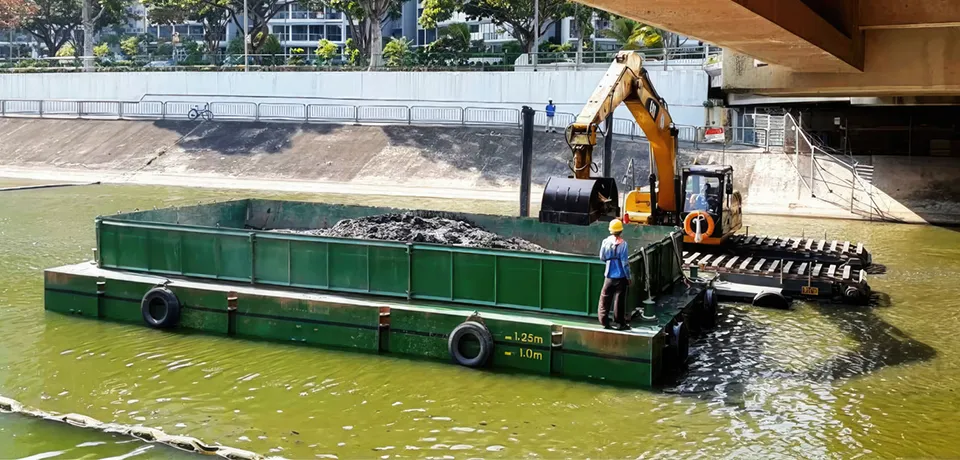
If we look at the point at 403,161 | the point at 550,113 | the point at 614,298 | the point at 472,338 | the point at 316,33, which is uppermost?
the point at 316,33

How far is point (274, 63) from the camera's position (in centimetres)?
5881

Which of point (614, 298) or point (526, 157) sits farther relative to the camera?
point (526, 157)

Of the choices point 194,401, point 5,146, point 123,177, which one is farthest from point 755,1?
point 5,146

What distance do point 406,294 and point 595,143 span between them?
454 cm

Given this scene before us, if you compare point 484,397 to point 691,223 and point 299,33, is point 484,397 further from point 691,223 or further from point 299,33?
point 299,33

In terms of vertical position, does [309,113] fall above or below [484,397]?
above

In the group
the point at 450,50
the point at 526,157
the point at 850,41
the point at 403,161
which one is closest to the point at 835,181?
the point at 526,157

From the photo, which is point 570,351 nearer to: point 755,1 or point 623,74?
point 755,1

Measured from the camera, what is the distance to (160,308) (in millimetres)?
15586

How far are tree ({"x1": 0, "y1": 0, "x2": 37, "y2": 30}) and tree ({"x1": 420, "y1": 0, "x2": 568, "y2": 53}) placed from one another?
3118cm

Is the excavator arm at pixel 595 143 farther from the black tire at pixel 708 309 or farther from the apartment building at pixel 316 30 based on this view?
the apartment building at pixel 316 30

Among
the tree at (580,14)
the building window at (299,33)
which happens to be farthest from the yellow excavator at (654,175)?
the building window at (299,33)

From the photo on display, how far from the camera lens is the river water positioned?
10.8 meters

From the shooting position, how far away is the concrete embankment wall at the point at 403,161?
3381 centimetres
